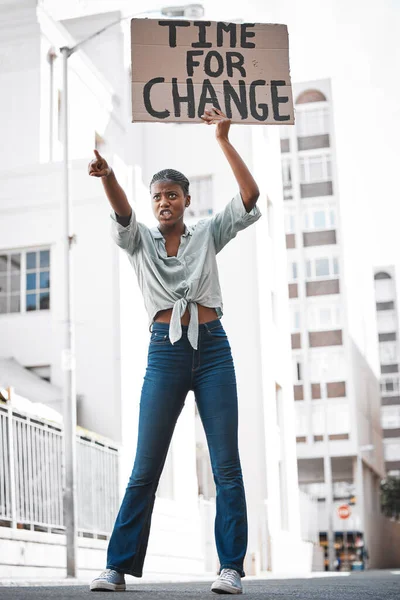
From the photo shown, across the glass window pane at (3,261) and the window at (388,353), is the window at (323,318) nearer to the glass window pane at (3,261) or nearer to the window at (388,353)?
the window at (388,353)

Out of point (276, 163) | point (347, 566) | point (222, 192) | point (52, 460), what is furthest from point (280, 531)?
point (347, 566)

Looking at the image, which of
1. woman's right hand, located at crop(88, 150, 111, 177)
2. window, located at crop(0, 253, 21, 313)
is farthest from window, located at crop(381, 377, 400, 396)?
woman's right hand, located at crop(88, 150, 111, 177)

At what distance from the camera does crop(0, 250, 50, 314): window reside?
21031 mm

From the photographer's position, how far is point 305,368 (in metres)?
61.2

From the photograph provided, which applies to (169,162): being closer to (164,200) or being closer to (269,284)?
(269,284)

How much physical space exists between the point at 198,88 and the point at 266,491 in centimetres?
2740

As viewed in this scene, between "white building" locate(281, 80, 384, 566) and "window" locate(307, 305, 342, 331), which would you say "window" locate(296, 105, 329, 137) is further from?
"window" locate(307, 305, 342, 331)

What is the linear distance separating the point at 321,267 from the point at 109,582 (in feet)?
193

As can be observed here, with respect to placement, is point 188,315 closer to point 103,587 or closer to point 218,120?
point 218,120

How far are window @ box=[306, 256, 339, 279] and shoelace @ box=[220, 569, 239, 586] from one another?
→ 191ft

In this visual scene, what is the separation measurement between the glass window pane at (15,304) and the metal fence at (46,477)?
13.6ft

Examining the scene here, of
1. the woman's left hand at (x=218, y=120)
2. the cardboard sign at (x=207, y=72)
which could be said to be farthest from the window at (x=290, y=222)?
the woman's left hand at (x=218, y=120)

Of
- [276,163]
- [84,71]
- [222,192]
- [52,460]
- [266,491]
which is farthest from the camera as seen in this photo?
[276,163]

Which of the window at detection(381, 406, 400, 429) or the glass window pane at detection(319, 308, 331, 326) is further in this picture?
the window at detection(381, 406, 400, 429)
